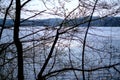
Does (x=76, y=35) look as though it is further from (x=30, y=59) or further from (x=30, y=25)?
(x=30, y=59)

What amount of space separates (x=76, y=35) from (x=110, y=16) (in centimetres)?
93

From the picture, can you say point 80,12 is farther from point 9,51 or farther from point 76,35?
point 9,51

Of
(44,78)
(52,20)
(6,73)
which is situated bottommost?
(6,73)

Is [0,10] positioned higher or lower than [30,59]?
higher

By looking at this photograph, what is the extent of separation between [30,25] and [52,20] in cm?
56

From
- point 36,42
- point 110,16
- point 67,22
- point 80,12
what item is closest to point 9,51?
point 36,42

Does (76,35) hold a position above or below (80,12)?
below

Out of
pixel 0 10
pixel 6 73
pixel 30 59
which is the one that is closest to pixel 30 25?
pixel 0 10

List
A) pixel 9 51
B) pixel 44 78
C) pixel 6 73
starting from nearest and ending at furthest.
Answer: pixel 44 78 < pixel 9 51 < pixel 6 73

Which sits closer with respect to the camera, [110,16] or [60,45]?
[110,16]

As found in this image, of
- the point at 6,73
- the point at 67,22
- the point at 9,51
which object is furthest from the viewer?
the point at 6,73

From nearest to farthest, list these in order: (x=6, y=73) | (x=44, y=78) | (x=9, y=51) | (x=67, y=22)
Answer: (x=44, y=78), (x=67, y=22), (x=9, y=51), (x=6, y=73)

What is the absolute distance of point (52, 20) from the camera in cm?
618

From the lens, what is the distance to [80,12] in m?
6.17
